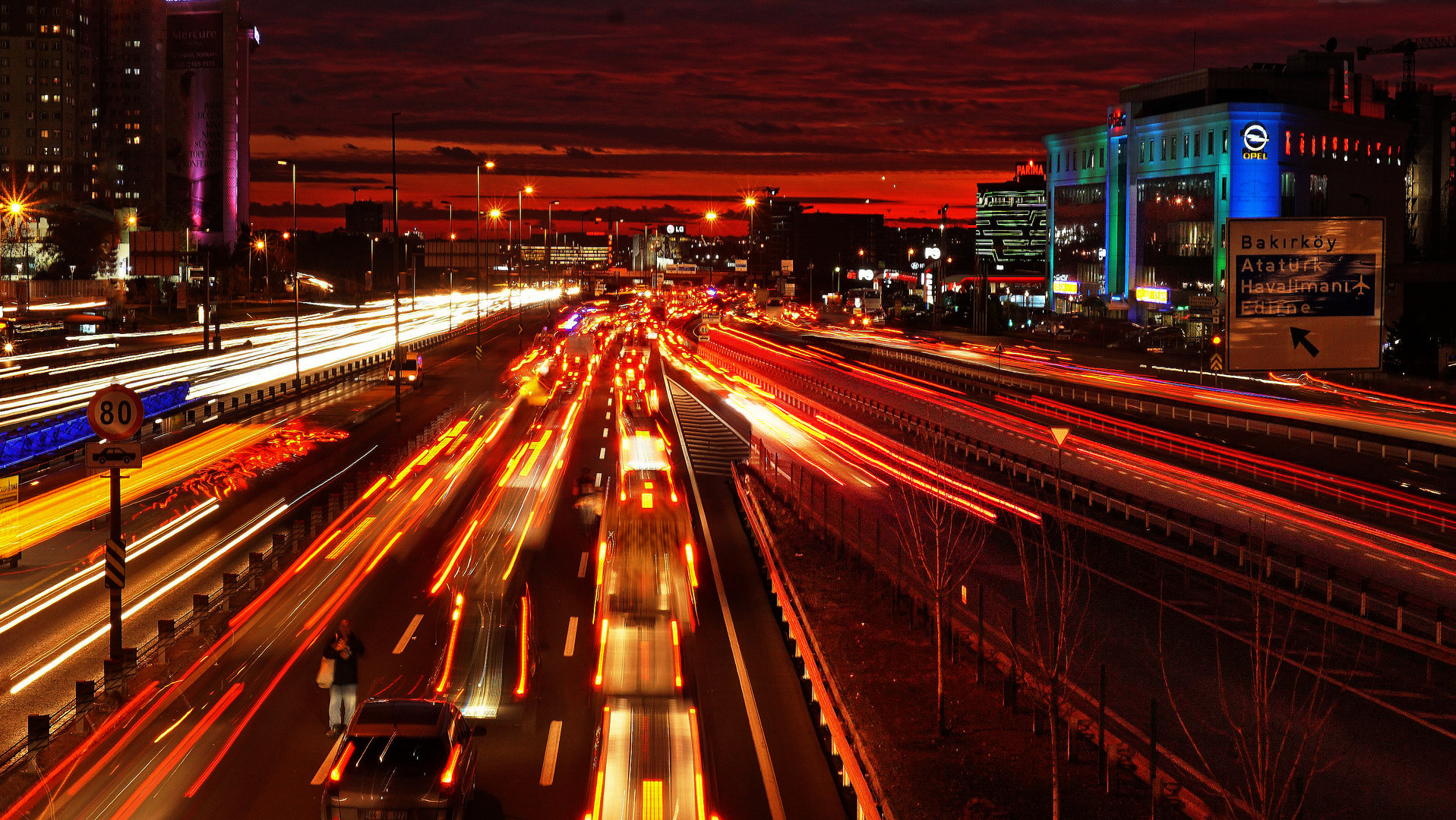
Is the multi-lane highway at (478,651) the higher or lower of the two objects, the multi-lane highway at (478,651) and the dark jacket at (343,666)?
the lower

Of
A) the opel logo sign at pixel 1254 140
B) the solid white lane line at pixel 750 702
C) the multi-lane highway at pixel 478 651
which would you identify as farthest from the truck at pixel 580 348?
the opel logo sign at pixel 1254 140

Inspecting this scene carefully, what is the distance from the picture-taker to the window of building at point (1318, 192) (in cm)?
9644

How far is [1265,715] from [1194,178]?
97606mm

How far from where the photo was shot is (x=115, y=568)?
18.2 m

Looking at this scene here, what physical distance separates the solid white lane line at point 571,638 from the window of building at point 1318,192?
92.0m

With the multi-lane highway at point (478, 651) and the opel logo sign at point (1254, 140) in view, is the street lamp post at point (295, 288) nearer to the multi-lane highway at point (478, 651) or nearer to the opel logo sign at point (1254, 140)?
the multi-lane highway at point (478, 651)

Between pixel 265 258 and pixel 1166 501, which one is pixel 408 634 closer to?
pixel 1166 501

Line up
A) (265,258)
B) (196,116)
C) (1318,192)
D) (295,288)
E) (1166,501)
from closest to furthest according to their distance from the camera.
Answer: (1166,501), (295,288), (1318,192), (265,258), (196,116)

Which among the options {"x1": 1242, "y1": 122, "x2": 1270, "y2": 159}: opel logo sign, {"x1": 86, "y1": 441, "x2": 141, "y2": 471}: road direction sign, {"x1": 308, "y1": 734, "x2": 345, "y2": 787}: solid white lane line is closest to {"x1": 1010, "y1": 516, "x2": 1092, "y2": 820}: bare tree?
{"x1": 308, "y1": 734, "x2": 345, "y2": 787}: solid white lane line

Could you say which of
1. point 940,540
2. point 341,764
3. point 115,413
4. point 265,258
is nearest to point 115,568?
point 115,413

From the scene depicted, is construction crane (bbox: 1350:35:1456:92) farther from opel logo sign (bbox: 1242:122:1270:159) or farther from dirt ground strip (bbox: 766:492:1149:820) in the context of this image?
dirt ground strip (bbox: 766:492:1149:820)

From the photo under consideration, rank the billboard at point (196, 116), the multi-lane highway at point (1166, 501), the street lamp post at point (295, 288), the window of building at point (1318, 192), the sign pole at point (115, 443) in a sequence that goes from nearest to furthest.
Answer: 1. the multi-lane highway at point (1166, 501)
2. the sign pole at point (115, 443)
3. the street lamp post at point (295, 288)
4. the window of building at point (1318, 192)
5. the billboard at point (196, 116)

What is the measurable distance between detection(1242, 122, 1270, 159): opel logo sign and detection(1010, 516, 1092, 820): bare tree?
243 ft

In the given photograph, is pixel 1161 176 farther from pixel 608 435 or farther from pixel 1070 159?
pixel 608 435
